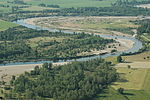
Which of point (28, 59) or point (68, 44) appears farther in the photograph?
point (68, 44)

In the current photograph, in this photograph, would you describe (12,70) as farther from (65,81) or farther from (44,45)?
(44,45)

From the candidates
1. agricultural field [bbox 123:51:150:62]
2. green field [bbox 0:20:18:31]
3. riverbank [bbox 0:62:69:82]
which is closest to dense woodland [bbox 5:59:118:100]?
riverbank [bbox 0:62:69:82]

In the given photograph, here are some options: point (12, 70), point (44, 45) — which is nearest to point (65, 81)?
point (12, 70)

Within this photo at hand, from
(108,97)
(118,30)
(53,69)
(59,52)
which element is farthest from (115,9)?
(108,97)

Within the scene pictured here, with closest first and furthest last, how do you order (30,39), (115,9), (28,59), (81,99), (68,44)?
(81,99), (28,59), (68,44), (30,39), (115,9)

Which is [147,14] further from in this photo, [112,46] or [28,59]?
[28,59]

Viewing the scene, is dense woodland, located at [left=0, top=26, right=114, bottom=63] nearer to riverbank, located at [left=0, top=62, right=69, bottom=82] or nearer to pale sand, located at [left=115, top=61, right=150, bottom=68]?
riverbank, located at [left=0, top=62, right=69, bottom=82]
